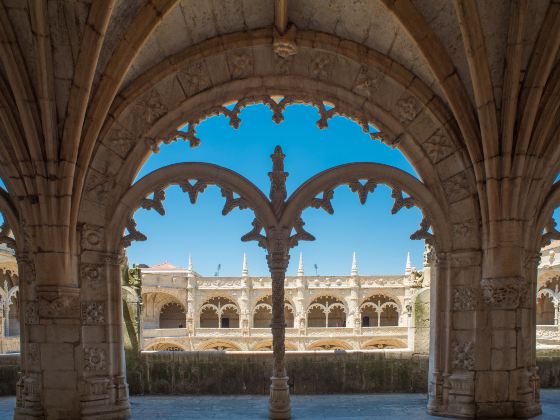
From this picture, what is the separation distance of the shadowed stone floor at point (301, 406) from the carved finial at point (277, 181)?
1.91m

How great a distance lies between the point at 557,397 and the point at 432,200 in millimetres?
2641

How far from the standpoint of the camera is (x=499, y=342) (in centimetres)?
445

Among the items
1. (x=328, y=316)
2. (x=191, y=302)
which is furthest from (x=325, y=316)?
(x=191, y=302)

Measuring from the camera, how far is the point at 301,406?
505 centimetres

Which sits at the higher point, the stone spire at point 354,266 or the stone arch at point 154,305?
the stone spire at point 354,266

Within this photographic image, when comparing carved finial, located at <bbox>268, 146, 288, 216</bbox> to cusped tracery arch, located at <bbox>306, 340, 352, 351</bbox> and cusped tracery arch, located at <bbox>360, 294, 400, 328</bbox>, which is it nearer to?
cusped tracery arch, located at <bbox>306, 340, 352, 351</bbox>

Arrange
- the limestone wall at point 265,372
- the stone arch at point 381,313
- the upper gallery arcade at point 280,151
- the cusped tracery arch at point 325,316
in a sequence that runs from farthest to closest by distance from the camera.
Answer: the cusped tracery arch at point 325,316 < the stone arch at point 381,313 < the limestone wall at point 265,372 < the upper gallery arcade at point 280,151

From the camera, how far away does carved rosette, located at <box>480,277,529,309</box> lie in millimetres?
4219

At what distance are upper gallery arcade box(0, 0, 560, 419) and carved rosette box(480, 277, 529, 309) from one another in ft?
0.06

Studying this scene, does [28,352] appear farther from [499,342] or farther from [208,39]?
[499,342]

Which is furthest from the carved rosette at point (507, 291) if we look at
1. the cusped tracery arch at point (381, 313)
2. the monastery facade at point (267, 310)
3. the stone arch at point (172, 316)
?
the stone arch at point (172, 316)

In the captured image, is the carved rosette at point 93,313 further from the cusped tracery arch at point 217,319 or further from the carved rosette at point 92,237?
the cusped tracery arch at point 217,319

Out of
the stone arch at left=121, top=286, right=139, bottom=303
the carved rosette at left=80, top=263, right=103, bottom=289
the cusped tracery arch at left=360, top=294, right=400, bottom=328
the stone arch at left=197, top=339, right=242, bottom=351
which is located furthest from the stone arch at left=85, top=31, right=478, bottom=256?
the cusped tracery arch at left=360, top=294, right=400, bottom=328

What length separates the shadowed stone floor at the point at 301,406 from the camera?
15.0 feet
